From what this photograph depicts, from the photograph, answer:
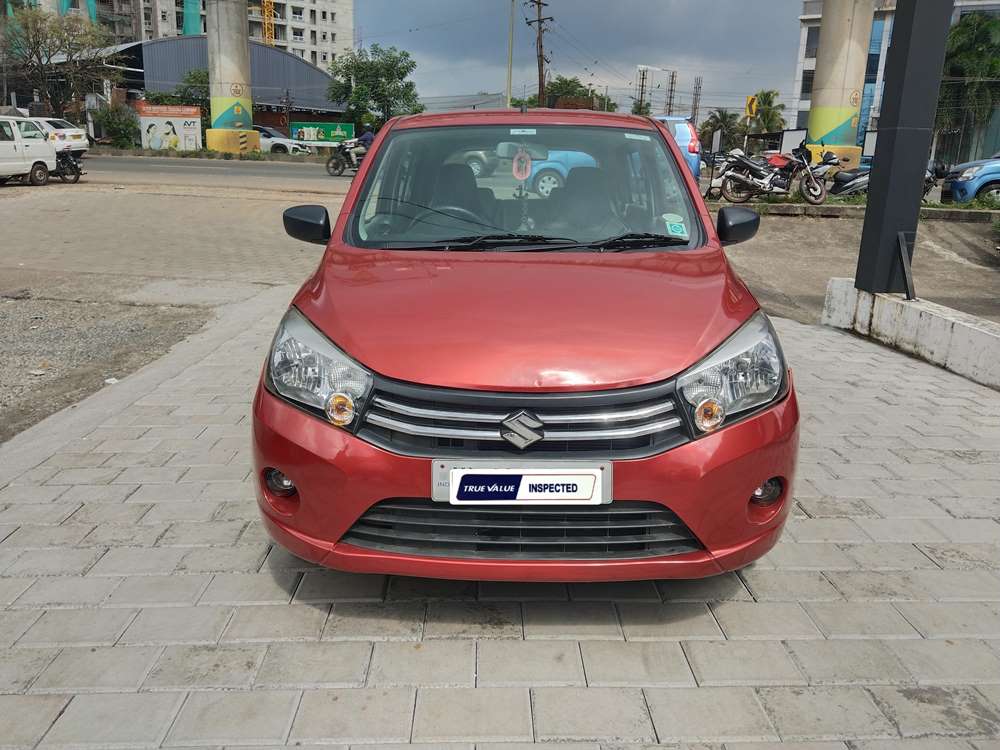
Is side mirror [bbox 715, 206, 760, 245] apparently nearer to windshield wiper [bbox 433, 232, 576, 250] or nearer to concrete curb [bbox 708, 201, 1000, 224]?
windshield wiper [bbox 433, 232, 576, 250]

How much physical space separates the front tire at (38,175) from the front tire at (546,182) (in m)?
20.5

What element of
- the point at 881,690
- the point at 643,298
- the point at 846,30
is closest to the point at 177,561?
the point at 643,298

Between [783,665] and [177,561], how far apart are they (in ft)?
7.01

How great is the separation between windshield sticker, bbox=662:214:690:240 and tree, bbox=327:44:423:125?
59.2 meters

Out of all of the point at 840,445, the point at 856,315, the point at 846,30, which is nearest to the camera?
the point at 840,445

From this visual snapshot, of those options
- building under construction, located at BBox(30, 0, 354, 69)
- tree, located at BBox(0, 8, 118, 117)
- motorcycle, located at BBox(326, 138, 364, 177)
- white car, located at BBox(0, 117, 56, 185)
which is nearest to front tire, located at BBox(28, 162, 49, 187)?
white car, located at BBox(0, 117, 56, 185)

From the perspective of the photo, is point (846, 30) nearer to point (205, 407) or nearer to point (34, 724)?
point (205, 407)

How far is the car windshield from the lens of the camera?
11.1 ft

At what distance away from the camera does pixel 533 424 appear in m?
2.36

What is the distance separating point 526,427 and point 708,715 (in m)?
0.92

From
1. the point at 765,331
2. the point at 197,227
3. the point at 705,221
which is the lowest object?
the point at 197,227

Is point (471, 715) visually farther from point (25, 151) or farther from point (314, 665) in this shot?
point (25, 151)

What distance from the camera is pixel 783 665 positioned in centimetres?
251

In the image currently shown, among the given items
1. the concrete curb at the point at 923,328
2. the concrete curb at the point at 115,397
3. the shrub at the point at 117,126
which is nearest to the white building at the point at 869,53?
the shrub at the point at 117,126
